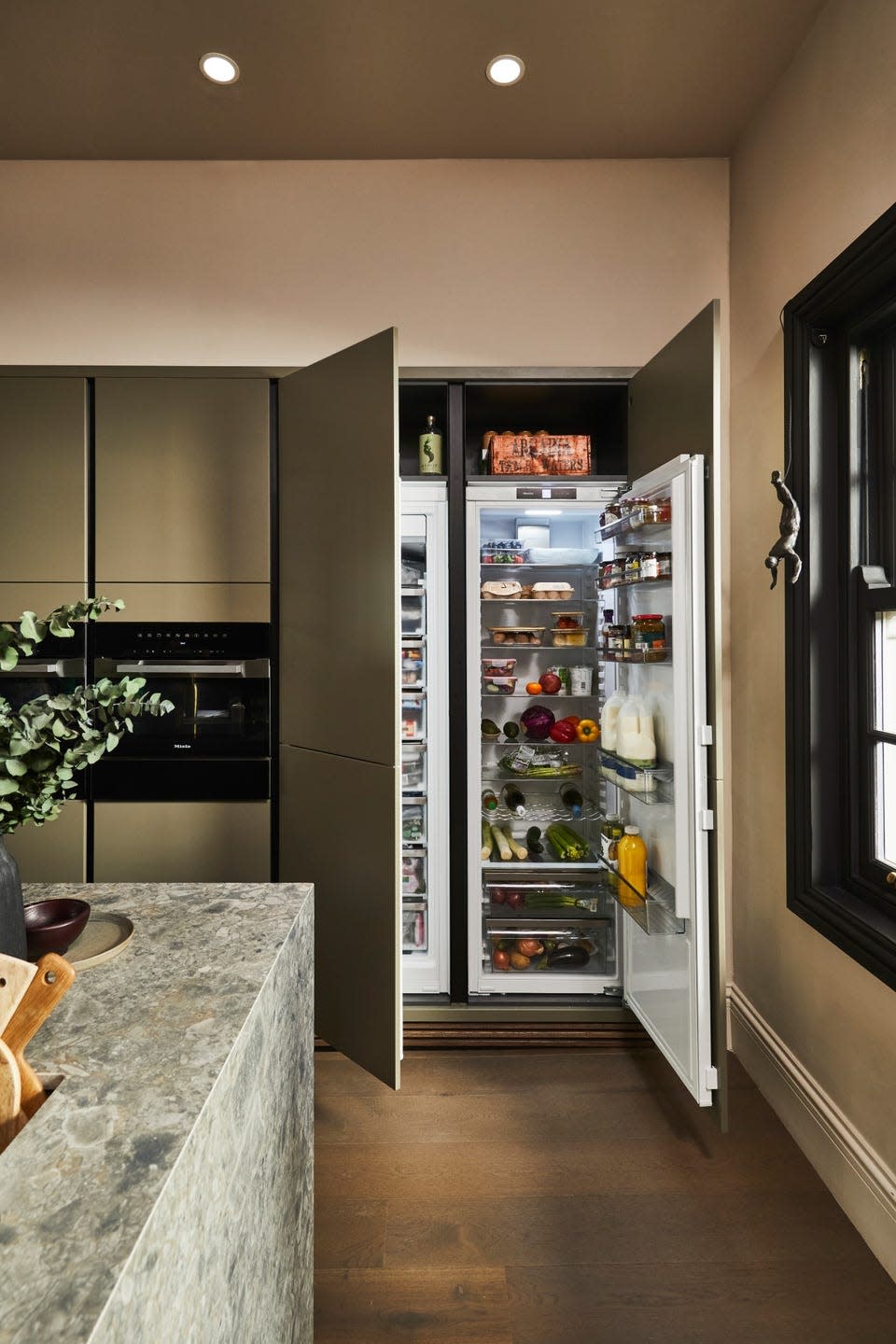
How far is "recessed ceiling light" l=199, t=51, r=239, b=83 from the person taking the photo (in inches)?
89.0

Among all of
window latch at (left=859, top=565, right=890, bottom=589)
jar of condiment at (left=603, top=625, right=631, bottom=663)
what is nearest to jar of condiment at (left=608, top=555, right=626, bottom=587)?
jar of condiment at (left=603, top=625, right=631, bottom=663)

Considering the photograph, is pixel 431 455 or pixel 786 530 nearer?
pixel 786 530

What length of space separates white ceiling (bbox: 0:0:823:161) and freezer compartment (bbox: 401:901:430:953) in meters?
2.56

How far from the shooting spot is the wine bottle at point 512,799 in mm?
2965

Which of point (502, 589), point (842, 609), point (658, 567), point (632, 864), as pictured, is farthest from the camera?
point (502, 589)

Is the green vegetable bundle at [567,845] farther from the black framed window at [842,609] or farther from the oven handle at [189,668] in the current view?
the oven handle at [189,668]

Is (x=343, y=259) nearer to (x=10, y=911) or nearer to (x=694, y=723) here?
(x=694, y=723)

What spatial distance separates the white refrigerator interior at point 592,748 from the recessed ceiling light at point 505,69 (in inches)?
47.0

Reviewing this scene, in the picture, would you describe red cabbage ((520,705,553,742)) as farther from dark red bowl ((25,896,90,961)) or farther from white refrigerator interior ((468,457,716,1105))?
dark red bowl ((25,896,90,961))

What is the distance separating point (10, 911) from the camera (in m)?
0.97

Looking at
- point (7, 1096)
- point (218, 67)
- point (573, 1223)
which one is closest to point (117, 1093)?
point (7, 1096)

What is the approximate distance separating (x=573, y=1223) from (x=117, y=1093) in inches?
60.9

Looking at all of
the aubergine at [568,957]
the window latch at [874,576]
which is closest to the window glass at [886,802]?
the window latch at [874,576]

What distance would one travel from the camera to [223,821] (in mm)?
2670
